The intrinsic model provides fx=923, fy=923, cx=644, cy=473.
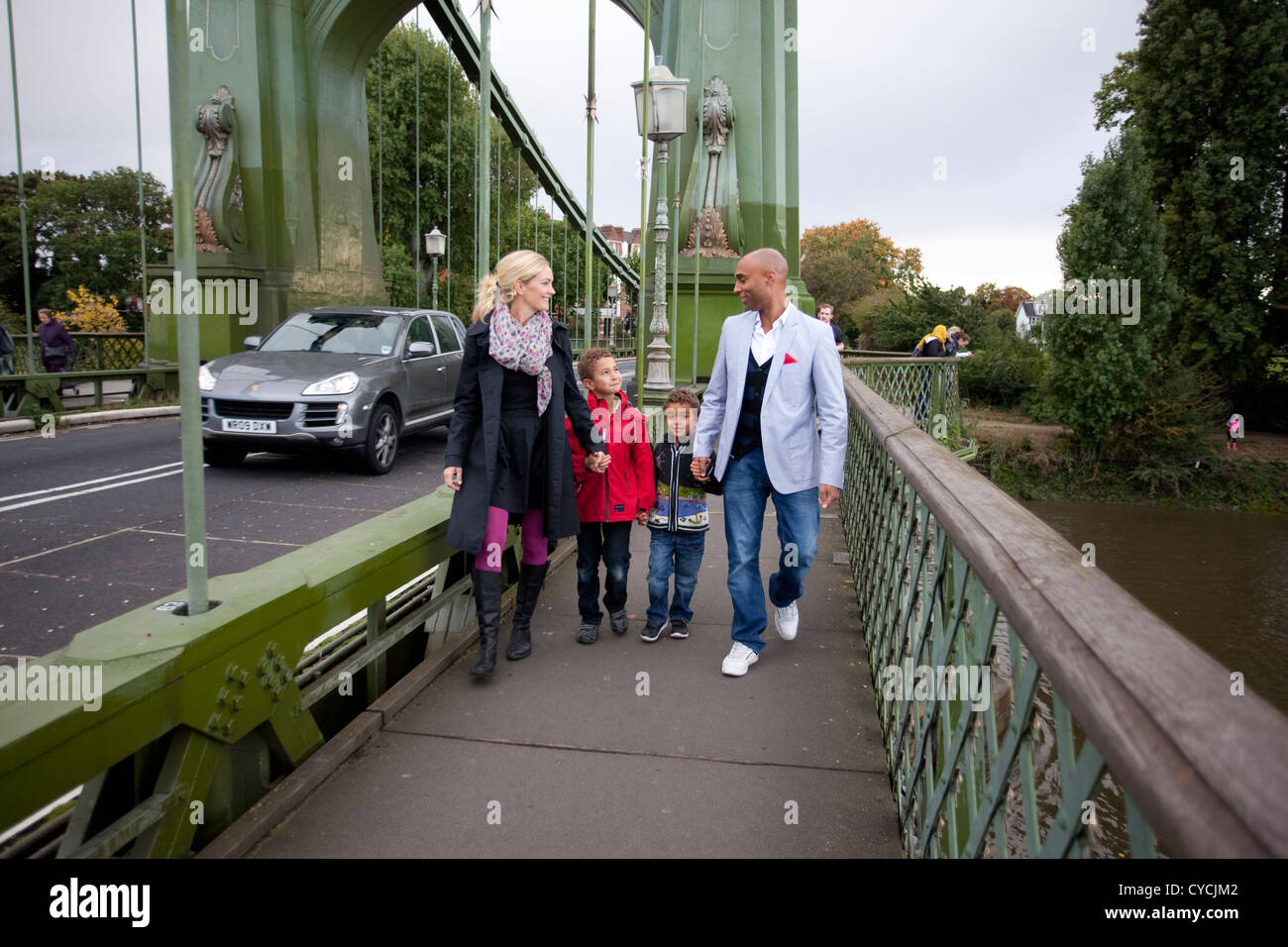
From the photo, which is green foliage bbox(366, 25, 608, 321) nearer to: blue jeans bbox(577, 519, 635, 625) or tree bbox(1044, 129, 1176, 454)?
tree bbox(1044, 129, 1176, 454)

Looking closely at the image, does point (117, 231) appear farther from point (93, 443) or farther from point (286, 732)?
point (286, 732)

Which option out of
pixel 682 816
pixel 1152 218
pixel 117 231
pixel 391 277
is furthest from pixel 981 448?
pixel 117 231

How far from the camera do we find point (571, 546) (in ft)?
18.8

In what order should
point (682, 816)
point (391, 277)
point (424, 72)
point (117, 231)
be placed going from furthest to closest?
1. point (117, 231)
2. point (424, 72)
3. point (391, 277)
4. point (682, 816)

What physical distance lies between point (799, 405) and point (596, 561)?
1.16 m

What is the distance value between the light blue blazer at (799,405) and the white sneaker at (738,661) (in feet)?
2.17

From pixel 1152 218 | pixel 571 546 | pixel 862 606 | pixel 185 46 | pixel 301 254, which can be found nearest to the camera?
pixel 185 46

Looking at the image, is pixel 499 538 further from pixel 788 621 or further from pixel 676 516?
pixel 788 621

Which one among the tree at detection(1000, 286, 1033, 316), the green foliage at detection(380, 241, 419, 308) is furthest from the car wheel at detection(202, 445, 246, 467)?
the tree at detection(1000, 286, 1033, 316)

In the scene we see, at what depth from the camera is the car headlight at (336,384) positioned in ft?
27.7

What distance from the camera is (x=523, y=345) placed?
139 inches

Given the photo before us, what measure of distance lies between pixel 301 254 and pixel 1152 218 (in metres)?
22.5

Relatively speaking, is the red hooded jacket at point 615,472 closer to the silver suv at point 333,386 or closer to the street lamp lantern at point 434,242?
the silver suv at point 333,386

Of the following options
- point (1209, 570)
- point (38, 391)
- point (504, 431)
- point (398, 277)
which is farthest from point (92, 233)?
point (504, 431)
